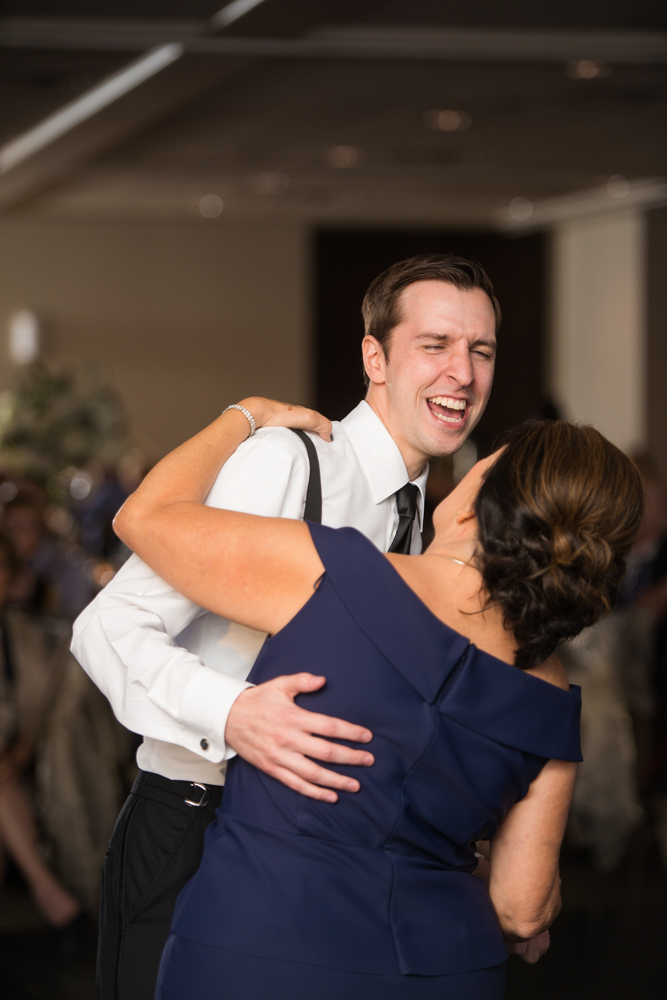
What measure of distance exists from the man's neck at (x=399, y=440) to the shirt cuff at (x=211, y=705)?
0.43 meters

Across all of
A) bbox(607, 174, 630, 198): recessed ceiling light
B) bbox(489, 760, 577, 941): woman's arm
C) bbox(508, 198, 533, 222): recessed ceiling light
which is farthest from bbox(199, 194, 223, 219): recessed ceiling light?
bbox(489, 760, 577, 941): woman's arm

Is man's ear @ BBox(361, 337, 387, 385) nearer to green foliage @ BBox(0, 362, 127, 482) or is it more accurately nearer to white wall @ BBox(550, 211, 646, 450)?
green foliage @ BBox(0, 362, 127, 482)

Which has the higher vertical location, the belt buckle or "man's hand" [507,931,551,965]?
the belt buckle

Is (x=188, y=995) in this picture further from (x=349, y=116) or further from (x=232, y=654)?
(x=349, y=116)

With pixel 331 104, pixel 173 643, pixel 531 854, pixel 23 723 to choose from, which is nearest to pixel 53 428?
pixel 23 723

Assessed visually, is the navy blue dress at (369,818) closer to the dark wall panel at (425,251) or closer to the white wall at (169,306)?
the white wall at (169,306)

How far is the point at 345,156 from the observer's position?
834cm

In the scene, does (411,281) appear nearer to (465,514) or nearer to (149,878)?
(465,514)

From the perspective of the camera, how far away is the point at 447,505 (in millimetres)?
1262

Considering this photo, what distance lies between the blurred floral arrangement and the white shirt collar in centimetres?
370

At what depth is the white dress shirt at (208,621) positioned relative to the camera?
121 cm

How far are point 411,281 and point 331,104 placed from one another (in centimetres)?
569

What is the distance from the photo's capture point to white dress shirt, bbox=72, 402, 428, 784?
1.21 meters

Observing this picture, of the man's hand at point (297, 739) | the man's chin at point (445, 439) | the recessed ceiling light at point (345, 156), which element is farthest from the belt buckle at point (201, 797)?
the recessed ceiling light at point (345, 156)
